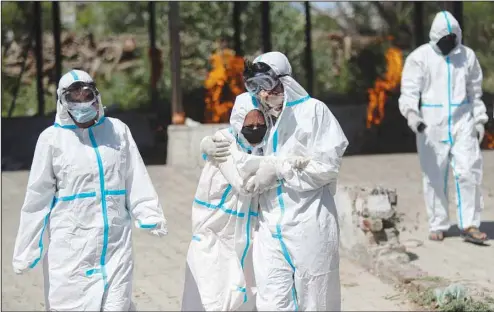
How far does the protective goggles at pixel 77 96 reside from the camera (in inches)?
257

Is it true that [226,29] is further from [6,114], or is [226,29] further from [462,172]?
[462,172]

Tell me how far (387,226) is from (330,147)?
338 centimetres

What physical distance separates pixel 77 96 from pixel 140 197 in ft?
2.24

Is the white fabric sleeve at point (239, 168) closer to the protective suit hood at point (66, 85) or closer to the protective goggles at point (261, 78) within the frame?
the protective goggles at point (261, 78)

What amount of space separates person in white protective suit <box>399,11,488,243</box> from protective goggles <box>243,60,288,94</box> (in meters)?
3.60

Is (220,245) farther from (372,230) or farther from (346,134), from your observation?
(346,134)

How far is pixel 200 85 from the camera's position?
20.0m

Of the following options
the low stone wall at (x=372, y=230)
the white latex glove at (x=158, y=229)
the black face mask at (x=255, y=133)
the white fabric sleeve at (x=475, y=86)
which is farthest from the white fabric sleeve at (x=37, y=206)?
the white fabric sleeve at (x=475, y=86)

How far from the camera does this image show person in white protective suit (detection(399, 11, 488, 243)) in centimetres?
1007

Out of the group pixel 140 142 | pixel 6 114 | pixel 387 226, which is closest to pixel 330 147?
pixel 387 226

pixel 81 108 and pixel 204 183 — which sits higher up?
pixel 81 108

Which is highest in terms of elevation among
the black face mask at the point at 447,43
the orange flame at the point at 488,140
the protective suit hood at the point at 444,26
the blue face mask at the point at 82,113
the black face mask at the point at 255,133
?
the protective suit hood at the point at 444,26

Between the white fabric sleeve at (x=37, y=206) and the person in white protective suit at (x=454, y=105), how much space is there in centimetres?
429

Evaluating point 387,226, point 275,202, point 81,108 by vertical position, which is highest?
point 81,108
